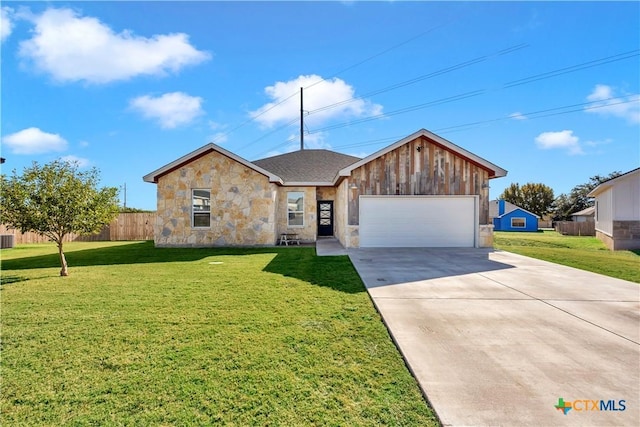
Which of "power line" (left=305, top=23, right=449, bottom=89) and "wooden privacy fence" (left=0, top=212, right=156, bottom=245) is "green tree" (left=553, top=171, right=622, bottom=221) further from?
"wooden privacy fence" (left=0, top=212, right=156, bottom=245)

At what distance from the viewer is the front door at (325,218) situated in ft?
58.6

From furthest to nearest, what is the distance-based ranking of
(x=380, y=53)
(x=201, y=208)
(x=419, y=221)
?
→ 1. (x=380, y=53)
2. (x=201, y=208)
3. (x=419, y=221)

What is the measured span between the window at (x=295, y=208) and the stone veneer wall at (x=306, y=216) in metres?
0.16

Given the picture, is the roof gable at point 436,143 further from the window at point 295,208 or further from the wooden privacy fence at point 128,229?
the wooden privacy fence at point 128,229

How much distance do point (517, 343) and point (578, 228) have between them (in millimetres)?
34825

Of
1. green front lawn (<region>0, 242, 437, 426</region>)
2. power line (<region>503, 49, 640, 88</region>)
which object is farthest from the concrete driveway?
power line (<region>503, 49, 640, 88</region>)

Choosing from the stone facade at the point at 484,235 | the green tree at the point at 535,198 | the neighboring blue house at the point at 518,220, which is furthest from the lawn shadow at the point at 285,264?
the green tree at the point at 535,198

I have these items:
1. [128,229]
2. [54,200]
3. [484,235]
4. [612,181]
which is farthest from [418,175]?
[128,229]

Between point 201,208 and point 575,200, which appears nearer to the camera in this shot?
point 201,208

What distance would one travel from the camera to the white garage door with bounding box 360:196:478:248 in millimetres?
12969

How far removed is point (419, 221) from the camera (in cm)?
1311

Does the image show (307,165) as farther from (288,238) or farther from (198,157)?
(198,157)

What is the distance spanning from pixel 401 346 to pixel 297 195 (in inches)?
506

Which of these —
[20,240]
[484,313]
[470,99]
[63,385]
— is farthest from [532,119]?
[20,240]
